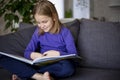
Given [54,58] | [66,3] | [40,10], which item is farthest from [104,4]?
[54,58]

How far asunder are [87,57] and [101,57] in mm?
105

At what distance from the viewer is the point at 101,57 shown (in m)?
1.77

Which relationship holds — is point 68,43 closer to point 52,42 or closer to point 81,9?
point 52,42

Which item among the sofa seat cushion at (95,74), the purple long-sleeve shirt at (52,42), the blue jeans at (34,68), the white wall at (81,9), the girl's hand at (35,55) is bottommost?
the sofa seat cushion at (95,74)

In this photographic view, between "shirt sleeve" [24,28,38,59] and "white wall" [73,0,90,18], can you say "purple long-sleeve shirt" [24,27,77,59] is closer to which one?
"shirt sleeve" [24,28,38,59]

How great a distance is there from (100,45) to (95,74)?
301 mm

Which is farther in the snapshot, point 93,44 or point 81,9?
point 81,9

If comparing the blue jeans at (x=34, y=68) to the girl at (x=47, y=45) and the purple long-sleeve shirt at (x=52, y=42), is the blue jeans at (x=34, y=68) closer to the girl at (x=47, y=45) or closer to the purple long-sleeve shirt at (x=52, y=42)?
the girl at (x=47, y=45)

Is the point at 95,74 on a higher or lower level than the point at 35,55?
lower

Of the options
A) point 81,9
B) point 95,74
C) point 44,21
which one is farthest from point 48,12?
point 81,9

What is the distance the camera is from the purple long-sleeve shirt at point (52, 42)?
5.39 ft

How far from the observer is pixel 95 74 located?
5.11ft

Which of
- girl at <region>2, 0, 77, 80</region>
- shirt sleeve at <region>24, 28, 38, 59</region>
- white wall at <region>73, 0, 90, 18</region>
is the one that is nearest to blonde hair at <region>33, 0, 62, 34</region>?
girl at <region>2, 0, 77, 80</region>

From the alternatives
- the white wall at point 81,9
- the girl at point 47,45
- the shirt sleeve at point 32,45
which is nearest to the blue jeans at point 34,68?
the girl at point 47,45
